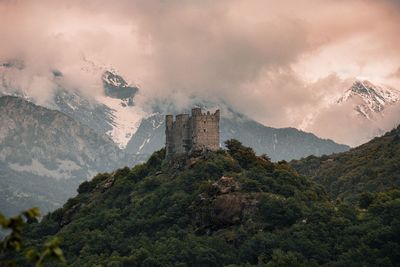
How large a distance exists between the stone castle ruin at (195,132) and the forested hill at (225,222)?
2.41 m

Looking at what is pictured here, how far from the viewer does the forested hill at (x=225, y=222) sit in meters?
128

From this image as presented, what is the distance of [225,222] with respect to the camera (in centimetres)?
14100

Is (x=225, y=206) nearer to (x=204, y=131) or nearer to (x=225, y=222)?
Result: (x=225, y=222)

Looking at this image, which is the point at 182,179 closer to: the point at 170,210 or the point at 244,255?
the point at 170,210

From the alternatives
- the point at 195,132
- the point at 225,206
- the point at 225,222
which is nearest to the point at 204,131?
the point at 195,132

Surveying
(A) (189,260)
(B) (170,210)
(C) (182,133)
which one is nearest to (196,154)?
(C) (182,133)

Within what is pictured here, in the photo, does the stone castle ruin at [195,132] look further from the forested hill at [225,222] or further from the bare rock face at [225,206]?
the bare rock face at [225,206]

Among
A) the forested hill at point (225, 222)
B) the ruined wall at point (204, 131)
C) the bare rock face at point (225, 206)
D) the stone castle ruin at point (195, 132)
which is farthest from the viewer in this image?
the stone castle ruin at point (195, 132)

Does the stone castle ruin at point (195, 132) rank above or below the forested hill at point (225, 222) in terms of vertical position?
above

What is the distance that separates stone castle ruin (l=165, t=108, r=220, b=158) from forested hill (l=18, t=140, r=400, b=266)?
2.41m

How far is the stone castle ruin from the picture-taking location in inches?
6235

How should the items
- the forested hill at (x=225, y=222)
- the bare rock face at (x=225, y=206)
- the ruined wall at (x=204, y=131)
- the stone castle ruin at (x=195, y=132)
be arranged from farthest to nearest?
the stone castle ruin at (x=195, y=132) < the ruined wall at (x=204, y=131) < the bare rock face at (x=225, y=206) < the forested hill at (x=225, y=222)

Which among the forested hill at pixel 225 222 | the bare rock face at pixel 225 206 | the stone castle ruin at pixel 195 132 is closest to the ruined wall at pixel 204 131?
the stone castle ruin at pixel 195 132

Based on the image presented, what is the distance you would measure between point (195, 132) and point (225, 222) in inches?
965
